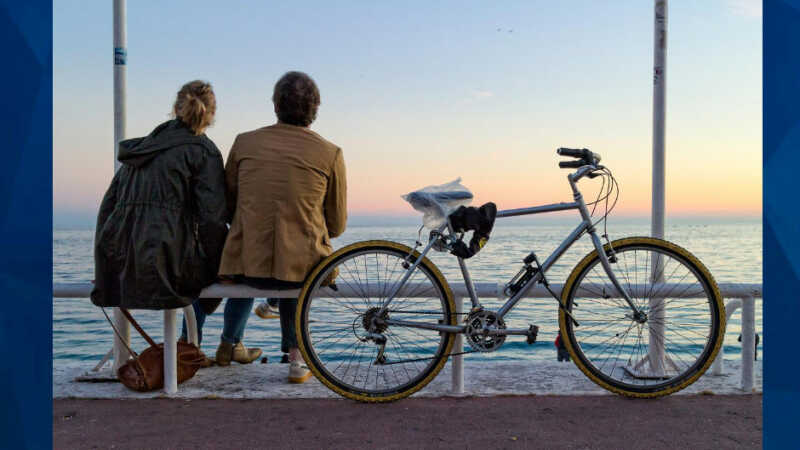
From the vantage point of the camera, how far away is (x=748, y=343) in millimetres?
3947

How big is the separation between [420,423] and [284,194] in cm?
144

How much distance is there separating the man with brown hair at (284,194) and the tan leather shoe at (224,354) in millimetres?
817

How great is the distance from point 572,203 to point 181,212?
221 cm

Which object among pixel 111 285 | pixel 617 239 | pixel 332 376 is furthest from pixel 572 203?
pixel 111 285

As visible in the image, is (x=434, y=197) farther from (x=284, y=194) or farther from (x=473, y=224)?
(x=284, y=194)

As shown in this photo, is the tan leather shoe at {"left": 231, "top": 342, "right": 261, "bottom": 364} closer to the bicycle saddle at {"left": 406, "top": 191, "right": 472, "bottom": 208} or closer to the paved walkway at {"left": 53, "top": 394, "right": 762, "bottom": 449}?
the paved walkway at {"left": 53, "top": 394, "right": 762, "bottom": 449}

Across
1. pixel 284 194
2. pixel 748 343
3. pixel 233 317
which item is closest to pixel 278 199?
pixel 284 194

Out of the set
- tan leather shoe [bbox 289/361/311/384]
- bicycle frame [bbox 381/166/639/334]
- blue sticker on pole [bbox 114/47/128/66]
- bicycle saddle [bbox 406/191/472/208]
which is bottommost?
tan leather shoe [bbox 289/361/311/384]

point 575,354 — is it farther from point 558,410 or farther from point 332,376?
point 332,376

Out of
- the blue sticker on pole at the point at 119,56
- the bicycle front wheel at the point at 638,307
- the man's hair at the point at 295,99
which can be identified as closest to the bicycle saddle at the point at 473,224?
the bicycle front wheel at the point at 638,307

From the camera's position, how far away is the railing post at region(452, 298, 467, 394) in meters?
3.78

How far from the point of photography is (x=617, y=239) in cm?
379

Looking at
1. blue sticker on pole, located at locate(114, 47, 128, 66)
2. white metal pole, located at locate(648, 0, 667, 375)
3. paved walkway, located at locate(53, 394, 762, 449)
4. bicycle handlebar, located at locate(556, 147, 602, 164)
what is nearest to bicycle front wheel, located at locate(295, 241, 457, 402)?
paved walkway, located at locate(53, 394, 762, 449)

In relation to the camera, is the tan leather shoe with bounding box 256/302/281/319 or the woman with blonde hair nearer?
the woman with blonde hair
